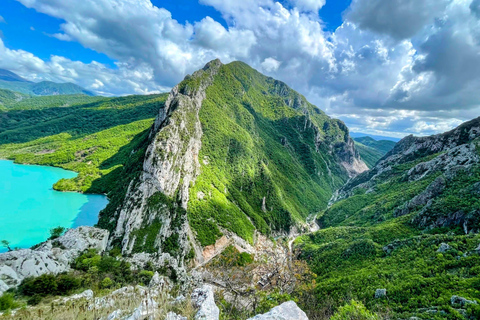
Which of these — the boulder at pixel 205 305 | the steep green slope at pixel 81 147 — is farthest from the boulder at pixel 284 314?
the steep green slope at pixel 81 147

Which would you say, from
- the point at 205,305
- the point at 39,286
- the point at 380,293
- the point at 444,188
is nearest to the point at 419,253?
the point at 380,293

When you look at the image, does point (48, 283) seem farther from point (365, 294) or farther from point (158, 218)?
point (158, 218)

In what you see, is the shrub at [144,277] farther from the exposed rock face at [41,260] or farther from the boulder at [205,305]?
the boulder at [205,305]

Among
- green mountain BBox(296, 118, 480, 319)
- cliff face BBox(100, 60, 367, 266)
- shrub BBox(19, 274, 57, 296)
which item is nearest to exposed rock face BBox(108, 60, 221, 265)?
cliff face BBox(100, 60, 367, 266)

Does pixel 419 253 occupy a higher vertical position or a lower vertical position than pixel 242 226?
higher

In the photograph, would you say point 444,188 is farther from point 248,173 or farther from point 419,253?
A: point 248,173

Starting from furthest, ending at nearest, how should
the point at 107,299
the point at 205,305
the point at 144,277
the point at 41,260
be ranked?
the point at 144,277, the point at 41,260, the point at 107,299, the point at 205,305

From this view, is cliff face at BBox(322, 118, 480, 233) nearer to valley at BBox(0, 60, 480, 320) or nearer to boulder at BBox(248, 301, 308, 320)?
valley at BBox(0, 60, 480, 320)
